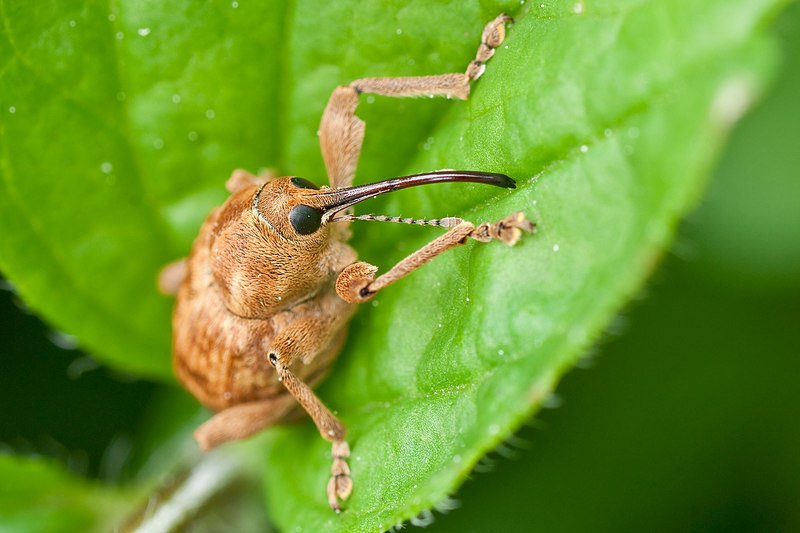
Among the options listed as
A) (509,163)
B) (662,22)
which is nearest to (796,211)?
(509,163)

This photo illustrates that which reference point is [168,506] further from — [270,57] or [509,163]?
[509,163]

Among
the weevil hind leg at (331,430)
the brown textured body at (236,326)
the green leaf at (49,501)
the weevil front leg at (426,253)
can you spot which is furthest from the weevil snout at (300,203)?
the green leaf at (49,501)

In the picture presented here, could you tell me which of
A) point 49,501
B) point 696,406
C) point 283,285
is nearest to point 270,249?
point 283,285

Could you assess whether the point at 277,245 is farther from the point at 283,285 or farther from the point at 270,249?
the point at 283,285

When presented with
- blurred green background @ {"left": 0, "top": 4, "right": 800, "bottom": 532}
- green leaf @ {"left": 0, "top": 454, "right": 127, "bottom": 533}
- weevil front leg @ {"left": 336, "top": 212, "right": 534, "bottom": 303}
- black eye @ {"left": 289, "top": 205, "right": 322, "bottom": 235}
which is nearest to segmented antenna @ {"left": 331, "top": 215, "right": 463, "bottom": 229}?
weevil front leg @ {"left": 336, "top": 212, "right": 534, "bottom": 303}

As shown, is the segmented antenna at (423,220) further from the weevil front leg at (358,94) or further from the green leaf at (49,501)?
the green leaf at (49,501)
